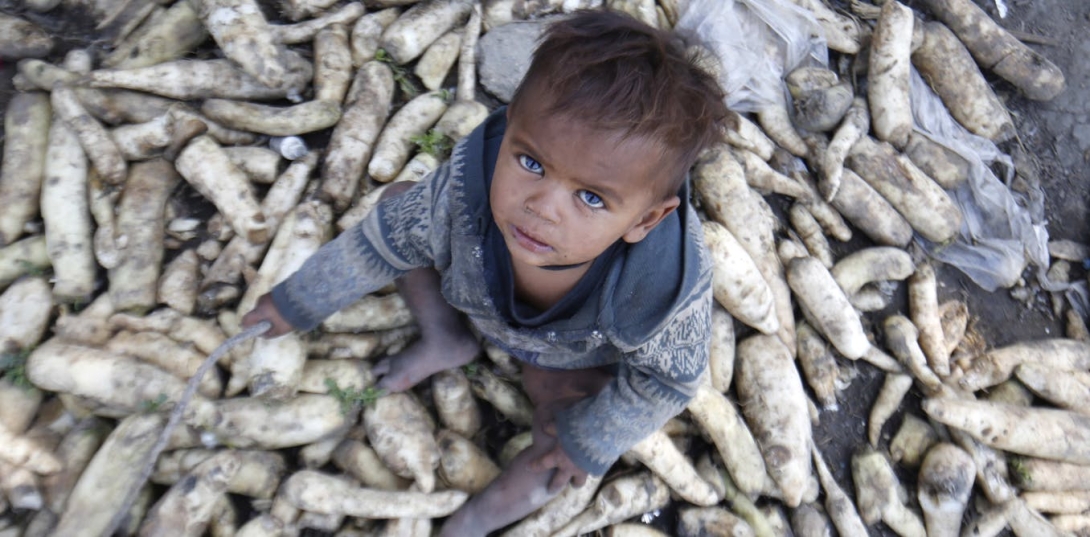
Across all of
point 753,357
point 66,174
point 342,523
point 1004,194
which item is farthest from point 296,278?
point 1004,194

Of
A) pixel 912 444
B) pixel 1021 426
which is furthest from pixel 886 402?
pixel 1021 426

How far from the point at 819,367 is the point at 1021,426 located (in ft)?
1.95

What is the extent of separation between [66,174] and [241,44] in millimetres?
535

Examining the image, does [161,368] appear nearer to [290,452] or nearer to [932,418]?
[290,452]

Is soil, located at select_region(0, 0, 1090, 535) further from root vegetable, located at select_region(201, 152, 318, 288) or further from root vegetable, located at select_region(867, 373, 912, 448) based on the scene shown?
root vegetable, located at select_region(201, 152, 318, 288)

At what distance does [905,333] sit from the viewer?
86.2 inches

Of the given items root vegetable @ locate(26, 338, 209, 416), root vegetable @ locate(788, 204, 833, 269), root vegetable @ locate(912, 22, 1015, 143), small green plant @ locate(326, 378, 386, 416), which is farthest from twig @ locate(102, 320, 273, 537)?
root vegetable @ locate(912, 22, 1015, 143)

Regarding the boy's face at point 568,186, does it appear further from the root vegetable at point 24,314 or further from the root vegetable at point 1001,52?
the root vegetable at point 1001,52

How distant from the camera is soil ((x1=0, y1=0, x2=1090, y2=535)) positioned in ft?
6.83

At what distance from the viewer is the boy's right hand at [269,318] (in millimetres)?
1609

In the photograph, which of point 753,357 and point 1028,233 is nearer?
point 753,357

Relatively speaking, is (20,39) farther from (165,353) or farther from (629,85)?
(629,85)

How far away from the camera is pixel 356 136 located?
202 centimetres

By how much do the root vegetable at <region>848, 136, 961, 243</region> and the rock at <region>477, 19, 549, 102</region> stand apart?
111cm
